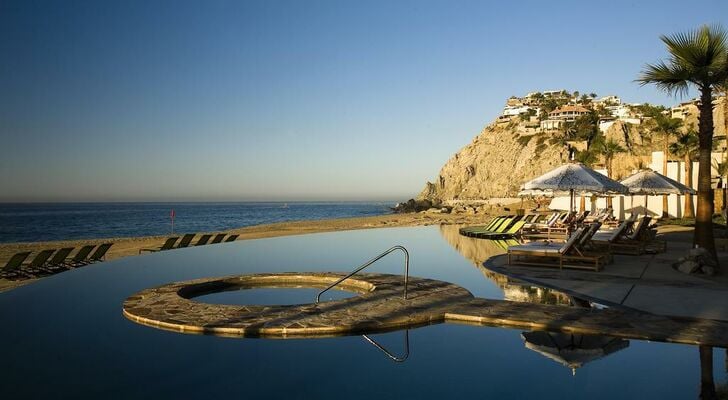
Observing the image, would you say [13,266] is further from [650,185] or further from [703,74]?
[650,185]

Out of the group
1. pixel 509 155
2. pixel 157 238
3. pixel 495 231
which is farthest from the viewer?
pixel 509 155

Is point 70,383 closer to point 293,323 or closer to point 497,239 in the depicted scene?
point 293,323

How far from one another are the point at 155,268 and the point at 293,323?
6.51 meters

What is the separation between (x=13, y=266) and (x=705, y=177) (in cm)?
1465

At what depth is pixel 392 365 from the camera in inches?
191

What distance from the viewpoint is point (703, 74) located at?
400 inches

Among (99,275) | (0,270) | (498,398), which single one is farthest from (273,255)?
(498,398)

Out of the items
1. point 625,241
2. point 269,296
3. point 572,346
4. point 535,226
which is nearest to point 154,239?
point 535,226

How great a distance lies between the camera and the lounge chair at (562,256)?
10195mm

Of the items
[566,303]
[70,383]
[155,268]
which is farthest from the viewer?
[155,268]

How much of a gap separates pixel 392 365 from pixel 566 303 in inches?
133

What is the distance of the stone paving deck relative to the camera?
5.77m

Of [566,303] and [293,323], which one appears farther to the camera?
[566,303]

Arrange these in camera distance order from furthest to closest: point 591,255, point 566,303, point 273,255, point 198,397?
point 273,255 → point 591,255 → point 566,303 → point 198,397
